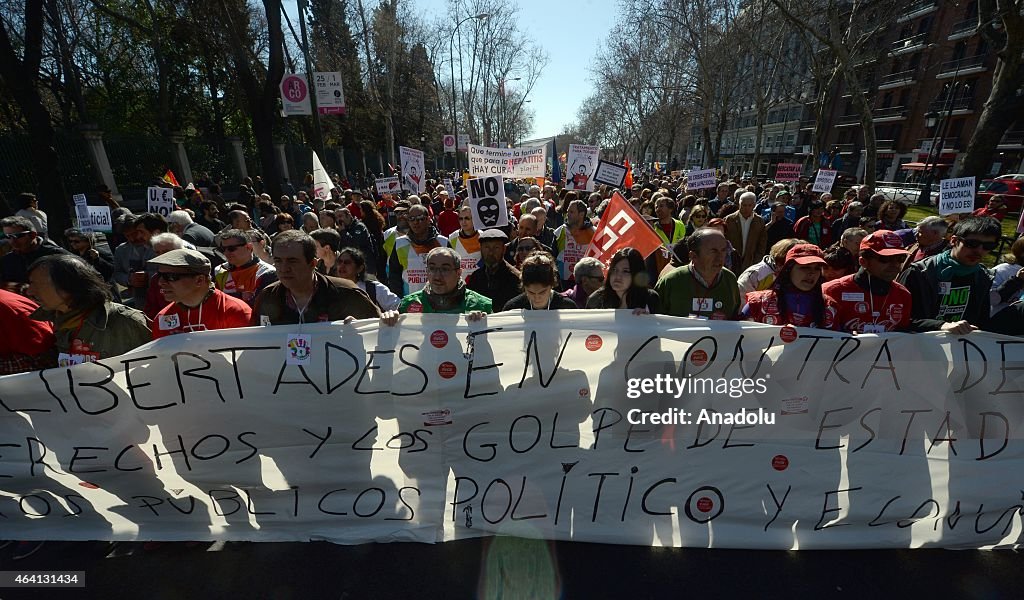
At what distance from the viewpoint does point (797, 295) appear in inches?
126

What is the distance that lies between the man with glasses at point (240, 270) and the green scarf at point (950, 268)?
5167mm

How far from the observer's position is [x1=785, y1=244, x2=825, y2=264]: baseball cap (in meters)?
3.03

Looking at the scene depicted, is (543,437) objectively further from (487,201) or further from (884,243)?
(487,201)

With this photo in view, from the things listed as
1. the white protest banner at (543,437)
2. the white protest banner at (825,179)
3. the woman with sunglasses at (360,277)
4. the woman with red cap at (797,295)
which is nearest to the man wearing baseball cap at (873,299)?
the woman with red cap at (797,295)

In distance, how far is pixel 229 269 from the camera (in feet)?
14.0

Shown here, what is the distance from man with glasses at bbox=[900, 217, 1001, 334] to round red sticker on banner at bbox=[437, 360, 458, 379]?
123 inches

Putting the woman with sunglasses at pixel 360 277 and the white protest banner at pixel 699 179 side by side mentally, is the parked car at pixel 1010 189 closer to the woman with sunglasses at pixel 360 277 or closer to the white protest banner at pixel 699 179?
the white protest banner at pixel 699 179

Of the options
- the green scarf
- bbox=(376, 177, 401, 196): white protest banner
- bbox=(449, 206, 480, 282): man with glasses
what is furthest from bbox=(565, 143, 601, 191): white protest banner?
the green scarf

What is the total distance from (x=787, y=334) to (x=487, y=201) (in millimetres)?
3514

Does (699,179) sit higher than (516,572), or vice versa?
(699,179)

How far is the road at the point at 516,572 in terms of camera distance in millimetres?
2518

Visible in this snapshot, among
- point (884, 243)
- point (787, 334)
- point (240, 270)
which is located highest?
point (884, 243)

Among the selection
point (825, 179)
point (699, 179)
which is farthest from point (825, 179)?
point (699, 179)

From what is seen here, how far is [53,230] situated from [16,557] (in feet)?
34.8
